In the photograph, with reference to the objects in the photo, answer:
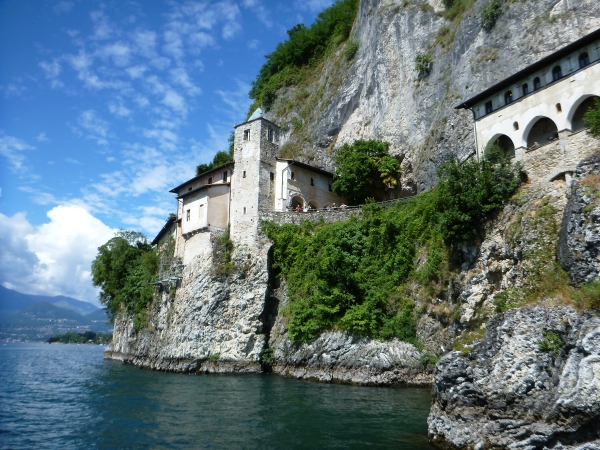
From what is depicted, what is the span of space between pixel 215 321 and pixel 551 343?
93.7 ft

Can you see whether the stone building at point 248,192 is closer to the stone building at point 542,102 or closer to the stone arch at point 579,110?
the stone building at point 542,102

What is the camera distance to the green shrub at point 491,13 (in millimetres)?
37875

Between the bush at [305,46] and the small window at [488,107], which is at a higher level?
the bush at [305,46]

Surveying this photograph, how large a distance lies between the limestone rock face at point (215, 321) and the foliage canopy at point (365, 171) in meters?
11.0

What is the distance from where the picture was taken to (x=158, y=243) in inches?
2498

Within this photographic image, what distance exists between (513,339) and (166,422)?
14178 millimetres

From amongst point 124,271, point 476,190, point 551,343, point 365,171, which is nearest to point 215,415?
point 551,343

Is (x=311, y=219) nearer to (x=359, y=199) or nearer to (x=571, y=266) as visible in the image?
(x=359, y=199)

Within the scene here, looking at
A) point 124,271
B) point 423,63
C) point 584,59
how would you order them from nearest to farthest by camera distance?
point 584,59 → point 423,63 → point 124,271

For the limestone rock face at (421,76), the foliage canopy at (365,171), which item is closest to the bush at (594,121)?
the limestone rock face at (421,76)

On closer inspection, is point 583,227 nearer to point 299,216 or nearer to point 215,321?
point 299,216

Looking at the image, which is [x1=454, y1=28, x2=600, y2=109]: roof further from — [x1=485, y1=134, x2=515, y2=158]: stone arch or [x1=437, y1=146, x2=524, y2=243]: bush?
[x1=437, y1=146, x2=524, y2=243]: bush

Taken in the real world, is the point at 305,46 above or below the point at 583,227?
above

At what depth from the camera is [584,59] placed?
25172 millimetres
